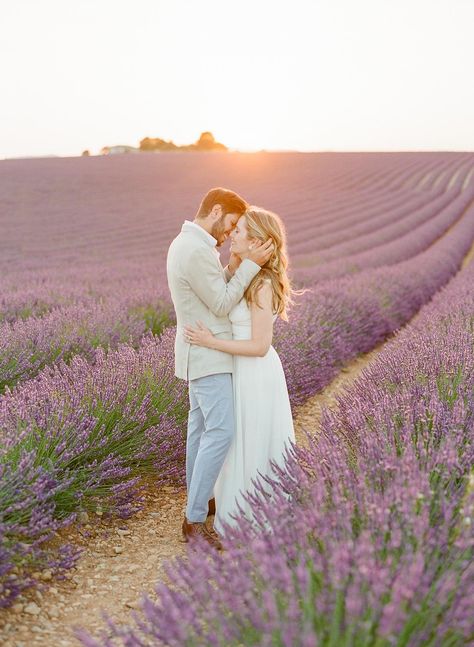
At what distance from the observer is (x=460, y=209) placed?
2272 cm

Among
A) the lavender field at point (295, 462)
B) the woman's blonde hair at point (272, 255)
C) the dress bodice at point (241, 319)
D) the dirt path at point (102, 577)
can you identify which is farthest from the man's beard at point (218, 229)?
the dirt path at point (102, 577)

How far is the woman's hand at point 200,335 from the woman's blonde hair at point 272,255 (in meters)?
0.22

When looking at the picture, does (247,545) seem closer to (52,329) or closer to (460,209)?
(52,329)

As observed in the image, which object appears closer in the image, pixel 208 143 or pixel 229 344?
pixel 229 344

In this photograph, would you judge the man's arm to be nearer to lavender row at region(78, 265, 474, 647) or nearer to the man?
the man

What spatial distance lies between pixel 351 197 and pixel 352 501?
25.2 meters

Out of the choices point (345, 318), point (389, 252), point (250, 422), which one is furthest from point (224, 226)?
point (389, 252)

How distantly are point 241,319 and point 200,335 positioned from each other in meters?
0.21

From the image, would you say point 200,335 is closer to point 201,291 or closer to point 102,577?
point 201,291

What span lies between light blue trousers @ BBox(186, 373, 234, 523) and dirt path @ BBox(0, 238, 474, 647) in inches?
9.9

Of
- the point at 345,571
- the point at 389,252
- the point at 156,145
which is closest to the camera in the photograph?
the point at 345,571

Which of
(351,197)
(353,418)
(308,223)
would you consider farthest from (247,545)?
(351,197)

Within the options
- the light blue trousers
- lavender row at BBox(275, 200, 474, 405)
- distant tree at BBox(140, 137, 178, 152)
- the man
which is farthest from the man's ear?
distant tree at BBox(140, 137, 178, 152)

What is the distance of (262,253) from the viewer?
2506 millimetres
